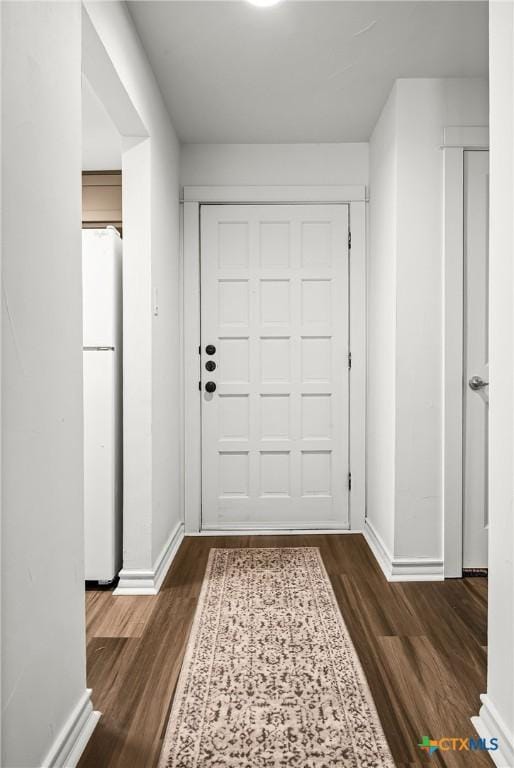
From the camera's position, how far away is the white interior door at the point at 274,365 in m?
3.42

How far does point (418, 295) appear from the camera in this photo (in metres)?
Answer: 2.66

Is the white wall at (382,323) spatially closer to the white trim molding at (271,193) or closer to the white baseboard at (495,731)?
the white trim molding at (271,193)

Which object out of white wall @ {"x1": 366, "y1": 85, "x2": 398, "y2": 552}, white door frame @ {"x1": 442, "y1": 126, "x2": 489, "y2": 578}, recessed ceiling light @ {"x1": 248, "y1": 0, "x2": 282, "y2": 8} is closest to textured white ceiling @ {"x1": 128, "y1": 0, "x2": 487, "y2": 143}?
recessed ceiling light @ {"x1": 248, "y1": 0, "x2": 282, "y2": 8}

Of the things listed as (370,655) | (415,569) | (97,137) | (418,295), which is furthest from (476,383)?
(97,137)

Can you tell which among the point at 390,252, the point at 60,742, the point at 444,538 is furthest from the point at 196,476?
the point at 60,742

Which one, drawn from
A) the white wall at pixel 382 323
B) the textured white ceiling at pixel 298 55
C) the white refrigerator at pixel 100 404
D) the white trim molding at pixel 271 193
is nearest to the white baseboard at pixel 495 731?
Answer: the white wall at pixel 382 323

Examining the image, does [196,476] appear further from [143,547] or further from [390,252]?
[390,252]

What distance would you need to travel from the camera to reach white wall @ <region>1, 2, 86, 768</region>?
42.7 inches

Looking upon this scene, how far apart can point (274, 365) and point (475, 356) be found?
4.04 feet

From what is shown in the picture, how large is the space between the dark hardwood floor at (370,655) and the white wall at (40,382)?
0.69 feet

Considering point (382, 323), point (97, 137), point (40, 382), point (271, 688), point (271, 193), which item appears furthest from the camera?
point (271, 193)

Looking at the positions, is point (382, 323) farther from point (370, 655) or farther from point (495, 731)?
point (495, 731)

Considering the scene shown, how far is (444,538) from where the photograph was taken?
2.66 m

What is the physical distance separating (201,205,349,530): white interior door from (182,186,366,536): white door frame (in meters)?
0.05
